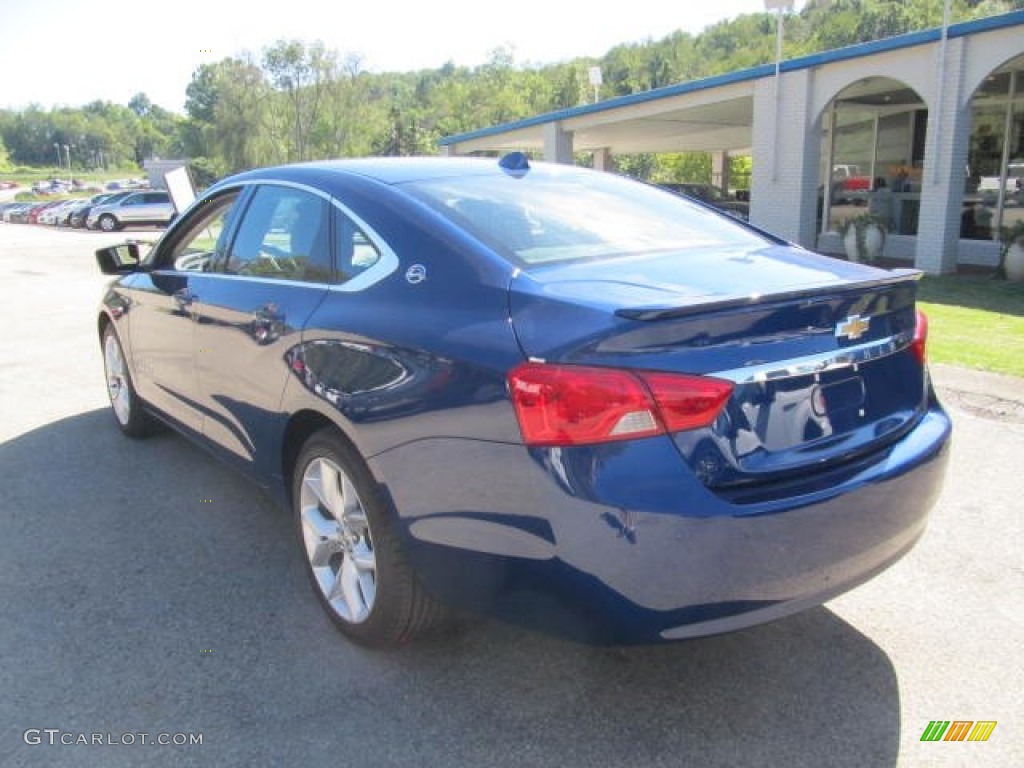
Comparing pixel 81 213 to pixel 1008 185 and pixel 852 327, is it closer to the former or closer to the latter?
pixel 1008 185

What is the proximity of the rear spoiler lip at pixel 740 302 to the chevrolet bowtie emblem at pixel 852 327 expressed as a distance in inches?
3.2

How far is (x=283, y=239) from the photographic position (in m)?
3.51

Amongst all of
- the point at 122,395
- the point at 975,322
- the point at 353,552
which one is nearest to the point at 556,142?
the point at 975,322

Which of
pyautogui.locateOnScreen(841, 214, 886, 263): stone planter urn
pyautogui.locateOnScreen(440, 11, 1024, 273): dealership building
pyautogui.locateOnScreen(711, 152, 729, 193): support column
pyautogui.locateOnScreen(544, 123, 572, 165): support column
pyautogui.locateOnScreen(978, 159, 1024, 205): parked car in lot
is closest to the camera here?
pyautogui.locateOnScreen(440, 11, 1024, 273): dealership building

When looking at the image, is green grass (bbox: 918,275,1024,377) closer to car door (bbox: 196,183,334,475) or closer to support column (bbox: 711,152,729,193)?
car door (bbox: 196,183,334,475)

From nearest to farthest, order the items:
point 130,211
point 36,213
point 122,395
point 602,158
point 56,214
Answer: point 122,395, point 130,211, point 602,158, point 56,214, point 36,213

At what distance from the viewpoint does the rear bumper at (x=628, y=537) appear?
214 centimetres

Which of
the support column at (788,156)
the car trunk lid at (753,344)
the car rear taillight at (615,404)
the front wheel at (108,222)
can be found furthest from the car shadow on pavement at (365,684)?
the front wheel at (108,222)

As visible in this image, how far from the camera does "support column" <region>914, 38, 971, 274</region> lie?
12.4m

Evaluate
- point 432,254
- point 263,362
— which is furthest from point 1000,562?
point 263,362

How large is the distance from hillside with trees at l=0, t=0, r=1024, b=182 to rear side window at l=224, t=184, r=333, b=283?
1783 centimetres

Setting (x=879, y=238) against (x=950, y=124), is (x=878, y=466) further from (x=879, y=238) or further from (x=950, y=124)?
(x=879, y=238)

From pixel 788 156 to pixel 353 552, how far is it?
14.3m

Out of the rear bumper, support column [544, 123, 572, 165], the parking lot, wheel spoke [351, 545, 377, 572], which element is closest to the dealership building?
support column [544, 123, 572, 165]
